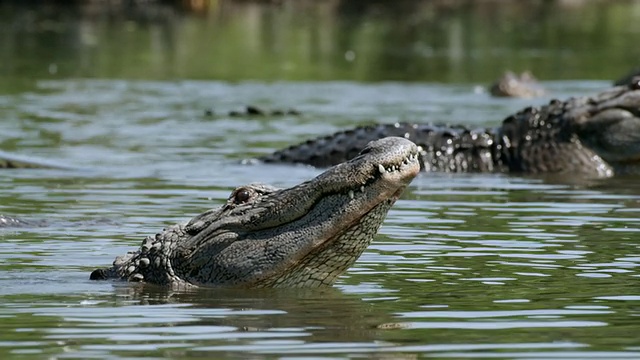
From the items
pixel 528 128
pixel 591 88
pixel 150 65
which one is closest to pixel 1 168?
pixel 528 128

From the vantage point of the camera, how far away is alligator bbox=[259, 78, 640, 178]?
16953 mm

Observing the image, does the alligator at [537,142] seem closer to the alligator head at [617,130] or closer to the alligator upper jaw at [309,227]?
the alligator head at [617,130]

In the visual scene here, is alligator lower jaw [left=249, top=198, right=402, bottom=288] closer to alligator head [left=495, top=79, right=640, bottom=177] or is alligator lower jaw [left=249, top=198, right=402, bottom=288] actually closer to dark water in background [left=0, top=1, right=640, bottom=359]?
dark water in background [left=0, top=1, right=640, bottom=359]

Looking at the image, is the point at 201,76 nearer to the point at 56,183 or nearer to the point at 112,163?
the point at 112,163

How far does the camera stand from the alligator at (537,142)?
667 inches

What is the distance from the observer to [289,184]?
15211mm

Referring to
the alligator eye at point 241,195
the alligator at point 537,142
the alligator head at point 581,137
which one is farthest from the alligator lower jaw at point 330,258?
the alligator head at point 581,137

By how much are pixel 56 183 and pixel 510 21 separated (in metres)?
40.3

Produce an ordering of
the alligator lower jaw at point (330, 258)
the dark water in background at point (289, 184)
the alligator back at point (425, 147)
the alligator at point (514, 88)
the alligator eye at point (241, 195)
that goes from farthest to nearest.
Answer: the alligator at point (514, 88) < the alligator back at point (425, 147) < the alligator eye at point (241, 195) < the alligator lower jaw at point (330, 258) < the dark water in background at point (289, 184)

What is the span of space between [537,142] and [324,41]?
27.3 m

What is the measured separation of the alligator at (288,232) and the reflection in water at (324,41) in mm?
19571

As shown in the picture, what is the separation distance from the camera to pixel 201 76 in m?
32.9

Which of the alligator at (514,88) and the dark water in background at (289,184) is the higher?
the dark water in background at (289,184)

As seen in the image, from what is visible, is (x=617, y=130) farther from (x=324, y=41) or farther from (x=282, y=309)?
(x=324, y=41)
